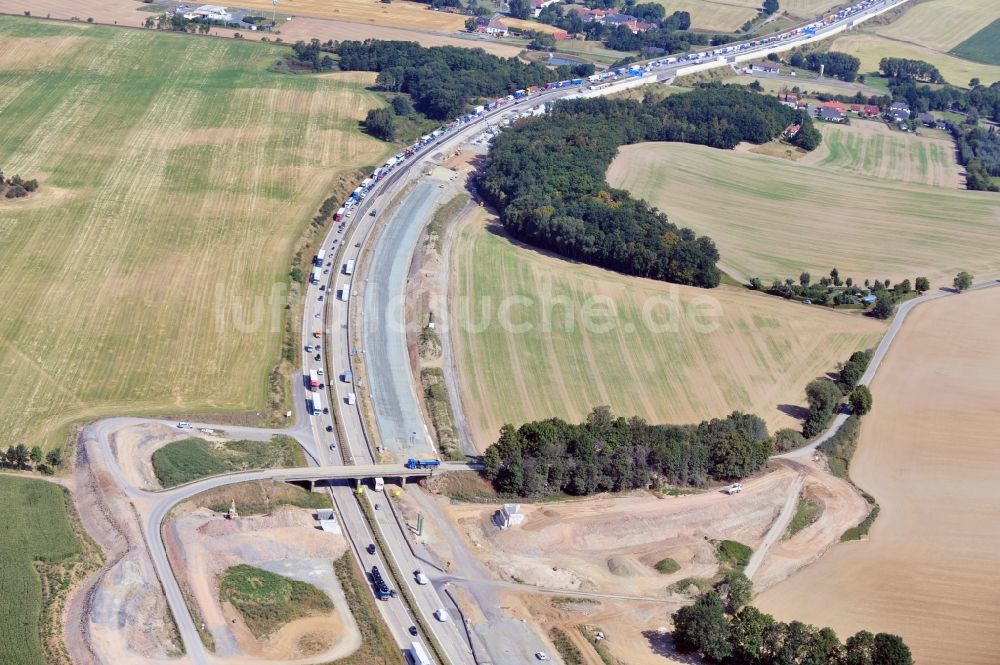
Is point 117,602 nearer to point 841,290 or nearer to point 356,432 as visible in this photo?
point 356,432

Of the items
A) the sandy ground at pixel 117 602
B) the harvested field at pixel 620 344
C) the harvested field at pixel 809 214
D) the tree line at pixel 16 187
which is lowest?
the sandy ground at pixel 117 602

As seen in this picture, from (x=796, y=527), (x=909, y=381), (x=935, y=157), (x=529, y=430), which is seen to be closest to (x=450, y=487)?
(x=529, y=430)

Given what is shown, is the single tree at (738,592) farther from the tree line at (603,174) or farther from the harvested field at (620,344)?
the tree line at (603,174)

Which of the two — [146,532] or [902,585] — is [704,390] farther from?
[146,532]

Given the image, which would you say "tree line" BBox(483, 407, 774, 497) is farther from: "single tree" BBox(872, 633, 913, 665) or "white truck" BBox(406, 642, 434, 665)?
"single tree" BBox(872, 633, 913, 665)

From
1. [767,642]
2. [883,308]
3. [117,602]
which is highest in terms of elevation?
[883,308]

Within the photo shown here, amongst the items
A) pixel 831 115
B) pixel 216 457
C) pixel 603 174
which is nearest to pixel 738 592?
pixel 216 457

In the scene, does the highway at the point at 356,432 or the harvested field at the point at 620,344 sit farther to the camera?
the harvested field at the point at 620,344

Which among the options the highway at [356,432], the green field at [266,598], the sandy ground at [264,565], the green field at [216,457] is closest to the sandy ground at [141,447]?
the green field at [216,457]
